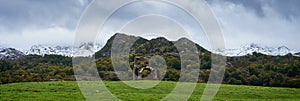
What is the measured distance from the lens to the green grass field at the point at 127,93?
38.1 meters

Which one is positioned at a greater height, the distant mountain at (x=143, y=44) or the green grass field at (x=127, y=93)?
the distant mountain at (x=143, y=44)

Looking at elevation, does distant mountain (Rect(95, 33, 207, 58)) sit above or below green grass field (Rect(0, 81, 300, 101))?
above

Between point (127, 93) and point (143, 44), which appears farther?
point (143, 44)

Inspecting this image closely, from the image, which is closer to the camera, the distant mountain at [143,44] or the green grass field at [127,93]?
the green grass field at [127,93]

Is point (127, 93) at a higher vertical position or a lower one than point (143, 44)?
lower

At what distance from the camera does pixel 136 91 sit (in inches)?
1780

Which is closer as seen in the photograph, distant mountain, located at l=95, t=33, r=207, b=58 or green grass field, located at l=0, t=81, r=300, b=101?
green grass field, located at l=0, t=81, r=300, b=101

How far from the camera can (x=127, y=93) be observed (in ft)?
140

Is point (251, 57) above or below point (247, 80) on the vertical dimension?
above

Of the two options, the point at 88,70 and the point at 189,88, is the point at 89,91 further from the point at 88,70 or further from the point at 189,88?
the point at 88,70

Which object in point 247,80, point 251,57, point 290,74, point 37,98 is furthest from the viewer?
point 251,57

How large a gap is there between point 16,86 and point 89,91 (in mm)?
9938

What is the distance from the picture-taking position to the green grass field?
3809 cm

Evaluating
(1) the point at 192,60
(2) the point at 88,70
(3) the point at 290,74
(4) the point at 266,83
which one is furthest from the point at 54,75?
(3) the point at 290,74
